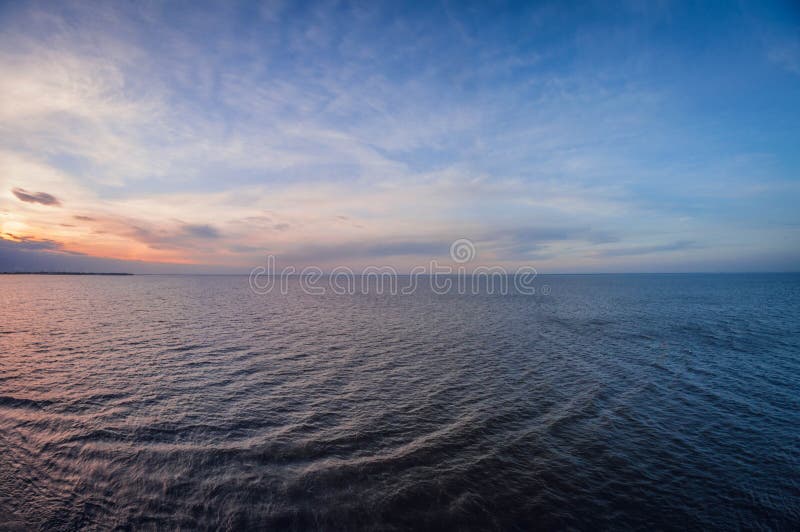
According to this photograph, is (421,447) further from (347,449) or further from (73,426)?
(73,426)

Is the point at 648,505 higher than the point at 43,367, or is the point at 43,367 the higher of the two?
the point at 43,367

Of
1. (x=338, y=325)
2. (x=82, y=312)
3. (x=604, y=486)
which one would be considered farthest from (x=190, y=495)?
(x=82, y=312)

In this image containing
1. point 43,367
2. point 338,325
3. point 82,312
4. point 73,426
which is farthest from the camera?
point 82,312

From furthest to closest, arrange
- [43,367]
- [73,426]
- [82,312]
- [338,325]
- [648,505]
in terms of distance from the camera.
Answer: [82,312], [338,325], [43,367], [73,426], [648,505]

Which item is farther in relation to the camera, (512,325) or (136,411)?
(512,325)

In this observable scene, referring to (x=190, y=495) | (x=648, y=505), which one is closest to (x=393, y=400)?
(x=190, y=495)

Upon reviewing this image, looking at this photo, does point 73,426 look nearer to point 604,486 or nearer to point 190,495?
point 190,495
